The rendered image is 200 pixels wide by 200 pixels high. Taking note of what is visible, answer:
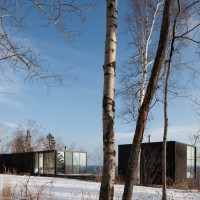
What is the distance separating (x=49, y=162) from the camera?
77.4 feet

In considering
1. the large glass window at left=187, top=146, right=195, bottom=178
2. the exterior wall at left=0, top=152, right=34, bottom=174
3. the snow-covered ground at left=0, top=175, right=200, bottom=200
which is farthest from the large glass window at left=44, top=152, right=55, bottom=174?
the snow-covered ground at left=0, top=175, right=200, bottom=200

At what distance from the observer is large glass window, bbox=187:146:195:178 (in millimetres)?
18541

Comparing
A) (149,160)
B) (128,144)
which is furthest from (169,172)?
(128,144)

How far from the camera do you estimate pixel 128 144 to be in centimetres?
1922

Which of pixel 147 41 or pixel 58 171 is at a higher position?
pixel 147 41

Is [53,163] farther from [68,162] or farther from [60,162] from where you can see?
[68,162]

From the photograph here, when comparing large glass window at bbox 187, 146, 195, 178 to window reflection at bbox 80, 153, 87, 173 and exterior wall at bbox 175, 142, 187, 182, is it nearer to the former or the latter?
exterior wall at bbox 175, 142, 187, 182

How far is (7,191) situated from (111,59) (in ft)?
11.1

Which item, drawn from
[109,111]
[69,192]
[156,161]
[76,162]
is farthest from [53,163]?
[109,111]

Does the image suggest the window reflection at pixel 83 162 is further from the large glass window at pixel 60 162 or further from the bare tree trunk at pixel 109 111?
the bare tree trunk at pixel 109 111

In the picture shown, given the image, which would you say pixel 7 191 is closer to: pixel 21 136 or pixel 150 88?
Answer: pixel 150 88

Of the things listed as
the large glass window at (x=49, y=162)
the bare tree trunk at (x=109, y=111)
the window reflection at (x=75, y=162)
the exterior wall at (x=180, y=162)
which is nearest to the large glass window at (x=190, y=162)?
the exterior wall at (x=180, y=162)

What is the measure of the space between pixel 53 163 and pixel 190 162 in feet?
29.5

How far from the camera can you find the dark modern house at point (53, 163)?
2319cm
